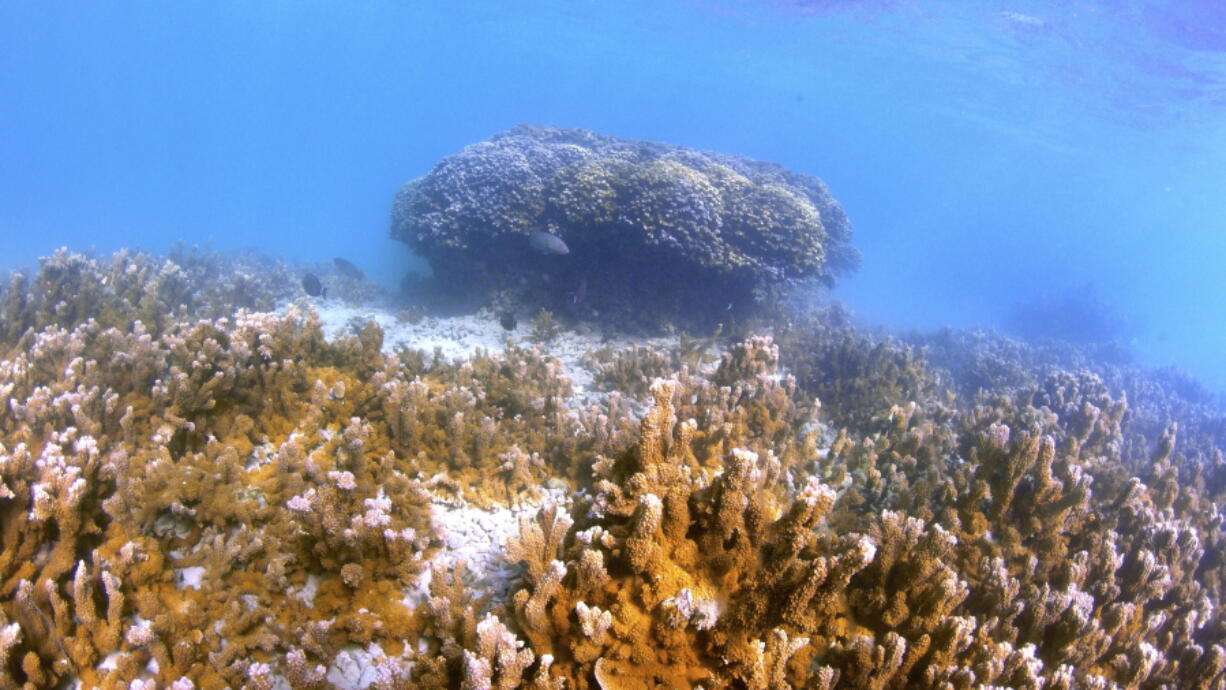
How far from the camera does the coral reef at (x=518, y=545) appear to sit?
8.47 feet

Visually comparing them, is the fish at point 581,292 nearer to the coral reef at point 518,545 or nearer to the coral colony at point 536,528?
the coral colony at point 536,528

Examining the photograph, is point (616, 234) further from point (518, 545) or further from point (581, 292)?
point (518, 545)

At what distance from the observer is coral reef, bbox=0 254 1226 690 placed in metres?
2.58

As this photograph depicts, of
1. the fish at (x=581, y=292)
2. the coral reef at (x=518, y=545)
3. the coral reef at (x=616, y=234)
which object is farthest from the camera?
the fish at (x=581, y=292)

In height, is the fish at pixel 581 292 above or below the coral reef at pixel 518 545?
above

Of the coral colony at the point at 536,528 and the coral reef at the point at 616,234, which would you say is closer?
the coral colony at the point at 536,528

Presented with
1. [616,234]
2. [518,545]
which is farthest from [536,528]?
[616,234]

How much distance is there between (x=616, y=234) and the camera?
11.6m

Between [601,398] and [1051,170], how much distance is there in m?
81.9

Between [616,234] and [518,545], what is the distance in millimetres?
9430

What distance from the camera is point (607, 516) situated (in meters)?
3.03

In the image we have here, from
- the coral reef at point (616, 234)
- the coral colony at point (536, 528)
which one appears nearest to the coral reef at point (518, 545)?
the coral colony at point (536, 528)

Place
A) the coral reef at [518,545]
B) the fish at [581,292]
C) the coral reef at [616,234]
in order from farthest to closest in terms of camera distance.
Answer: the fish at [581,292], the coral reef at [616,234], the coral reef at [518,545]

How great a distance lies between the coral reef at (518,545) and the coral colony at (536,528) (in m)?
0.02
